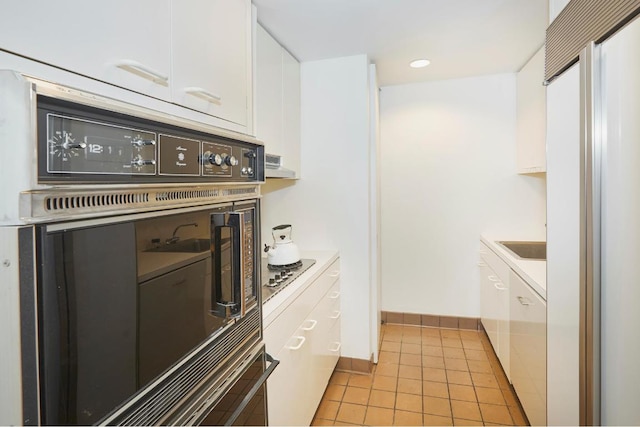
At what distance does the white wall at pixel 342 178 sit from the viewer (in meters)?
2.38

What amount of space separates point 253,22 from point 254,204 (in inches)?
34.1

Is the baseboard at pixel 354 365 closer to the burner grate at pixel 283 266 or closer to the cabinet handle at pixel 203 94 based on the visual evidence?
the burner grate at pixel 283 266

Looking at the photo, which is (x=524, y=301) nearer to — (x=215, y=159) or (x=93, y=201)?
(x=215, y=159)

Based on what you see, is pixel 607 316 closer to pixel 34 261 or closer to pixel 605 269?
pixel 605 269

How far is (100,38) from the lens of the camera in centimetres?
69

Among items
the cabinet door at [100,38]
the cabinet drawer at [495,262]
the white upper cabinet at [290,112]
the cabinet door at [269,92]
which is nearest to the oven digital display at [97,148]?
the cabinet door at [100,38]

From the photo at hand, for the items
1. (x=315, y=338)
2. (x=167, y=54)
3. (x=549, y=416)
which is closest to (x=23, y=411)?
(x=167, y=54)

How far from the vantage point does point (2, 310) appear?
0.49 m

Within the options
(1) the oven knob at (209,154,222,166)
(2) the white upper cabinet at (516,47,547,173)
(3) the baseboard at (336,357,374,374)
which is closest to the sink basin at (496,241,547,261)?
(2) the white upper cabinet at (516,47,547,173)

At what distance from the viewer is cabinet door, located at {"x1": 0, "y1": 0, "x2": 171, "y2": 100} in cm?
55

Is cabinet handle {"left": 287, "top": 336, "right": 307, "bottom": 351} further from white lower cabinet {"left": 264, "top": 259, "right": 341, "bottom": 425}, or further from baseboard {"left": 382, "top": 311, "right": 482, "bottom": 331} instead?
baseboard {"left": 382, "top": 311, "right": 482, "bottom": 331}

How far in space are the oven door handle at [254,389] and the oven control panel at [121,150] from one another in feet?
2.29

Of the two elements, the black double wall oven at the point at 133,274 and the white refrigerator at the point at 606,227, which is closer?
the black double wall oven at the point at 133,274

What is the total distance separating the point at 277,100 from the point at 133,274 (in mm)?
1578
